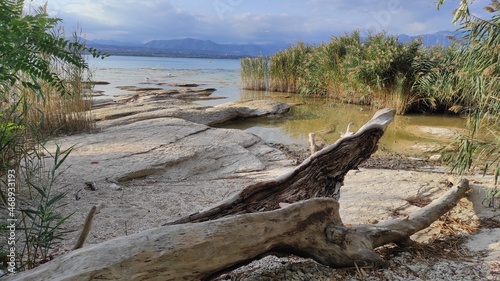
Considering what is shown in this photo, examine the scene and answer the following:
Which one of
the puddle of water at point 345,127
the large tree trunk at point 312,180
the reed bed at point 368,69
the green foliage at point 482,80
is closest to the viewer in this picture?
the large tree trunk at point 312,180

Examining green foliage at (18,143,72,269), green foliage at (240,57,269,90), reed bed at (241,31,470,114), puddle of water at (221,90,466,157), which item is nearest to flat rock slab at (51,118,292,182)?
green foliage at (18,143,72,269)

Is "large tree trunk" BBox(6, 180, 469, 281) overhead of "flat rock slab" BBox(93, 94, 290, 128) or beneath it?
overhead

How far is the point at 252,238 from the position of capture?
1818 mm

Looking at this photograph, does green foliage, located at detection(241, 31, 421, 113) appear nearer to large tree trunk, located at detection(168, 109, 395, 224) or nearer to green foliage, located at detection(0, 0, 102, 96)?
large tree trunk, located at detection(168, 109, 395, 224)

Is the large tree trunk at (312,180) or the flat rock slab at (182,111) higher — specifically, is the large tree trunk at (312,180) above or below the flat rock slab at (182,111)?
above

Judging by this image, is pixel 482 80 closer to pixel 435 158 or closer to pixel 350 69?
pixel 435 158

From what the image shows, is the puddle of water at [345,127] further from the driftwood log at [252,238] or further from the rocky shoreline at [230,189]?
the driftwood log at [252,238]

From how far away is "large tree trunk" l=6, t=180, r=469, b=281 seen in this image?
1.48 m

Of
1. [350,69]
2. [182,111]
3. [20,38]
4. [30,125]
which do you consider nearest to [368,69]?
[350,69]

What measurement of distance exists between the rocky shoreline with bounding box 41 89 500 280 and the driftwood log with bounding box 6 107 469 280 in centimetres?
13

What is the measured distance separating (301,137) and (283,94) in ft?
26.3

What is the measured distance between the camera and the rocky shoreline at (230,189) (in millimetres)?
2236

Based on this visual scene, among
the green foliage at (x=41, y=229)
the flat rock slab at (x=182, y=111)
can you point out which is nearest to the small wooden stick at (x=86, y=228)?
the green foliage at (x=41, y=229)

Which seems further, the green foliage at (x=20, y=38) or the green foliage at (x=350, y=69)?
the green foliage at (x=350, y=69)
